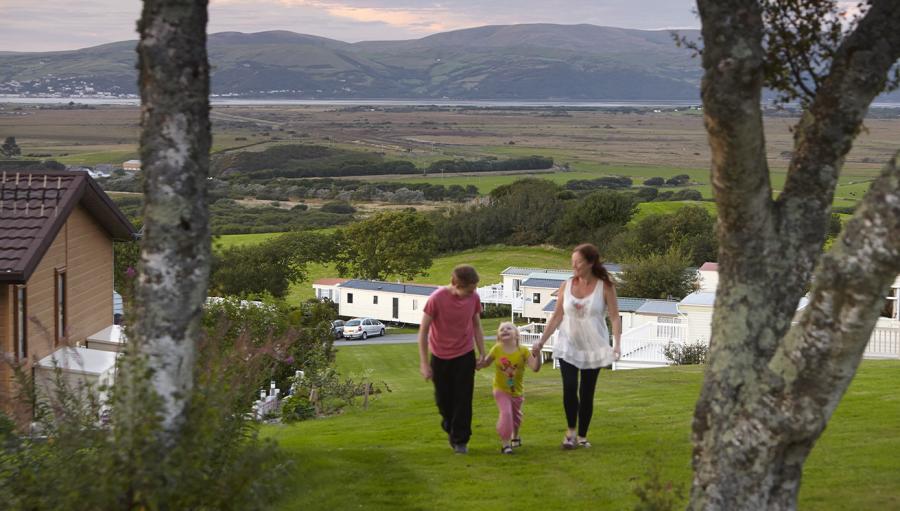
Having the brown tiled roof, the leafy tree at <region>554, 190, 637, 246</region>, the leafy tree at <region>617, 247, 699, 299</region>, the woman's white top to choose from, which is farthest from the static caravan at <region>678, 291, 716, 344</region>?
the leafy tree at <region>554, 190, 637, 246</region>

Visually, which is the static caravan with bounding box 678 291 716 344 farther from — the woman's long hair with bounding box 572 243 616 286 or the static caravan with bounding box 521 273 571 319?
the static caravan with bounding box 521 273 571 319

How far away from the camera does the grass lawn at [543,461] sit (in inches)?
289

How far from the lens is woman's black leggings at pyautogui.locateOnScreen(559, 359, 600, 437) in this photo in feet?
29.8

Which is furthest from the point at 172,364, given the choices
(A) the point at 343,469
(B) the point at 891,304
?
(B) the point at 891,304

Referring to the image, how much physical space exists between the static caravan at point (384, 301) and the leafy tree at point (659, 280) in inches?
412

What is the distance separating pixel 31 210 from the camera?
15.1 meters

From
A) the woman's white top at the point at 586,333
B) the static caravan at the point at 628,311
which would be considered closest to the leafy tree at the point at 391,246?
Result: the static caravan at the point at 628,311

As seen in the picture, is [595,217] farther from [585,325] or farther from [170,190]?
[170,190]

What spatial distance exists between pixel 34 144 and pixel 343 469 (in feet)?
505

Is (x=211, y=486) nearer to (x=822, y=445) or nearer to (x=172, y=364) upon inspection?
(x=172, y=364)

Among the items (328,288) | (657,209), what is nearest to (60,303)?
(328,288)

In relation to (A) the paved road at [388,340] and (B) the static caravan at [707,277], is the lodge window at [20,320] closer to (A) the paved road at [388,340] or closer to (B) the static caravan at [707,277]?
(A) the paved road at [388,340]

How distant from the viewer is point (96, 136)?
16962cm

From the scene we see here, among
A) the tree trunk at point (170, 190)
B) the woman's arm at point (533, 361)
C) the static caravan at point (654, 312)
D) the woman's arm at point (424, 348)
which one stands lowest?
the static caravan at point (654, 312)
